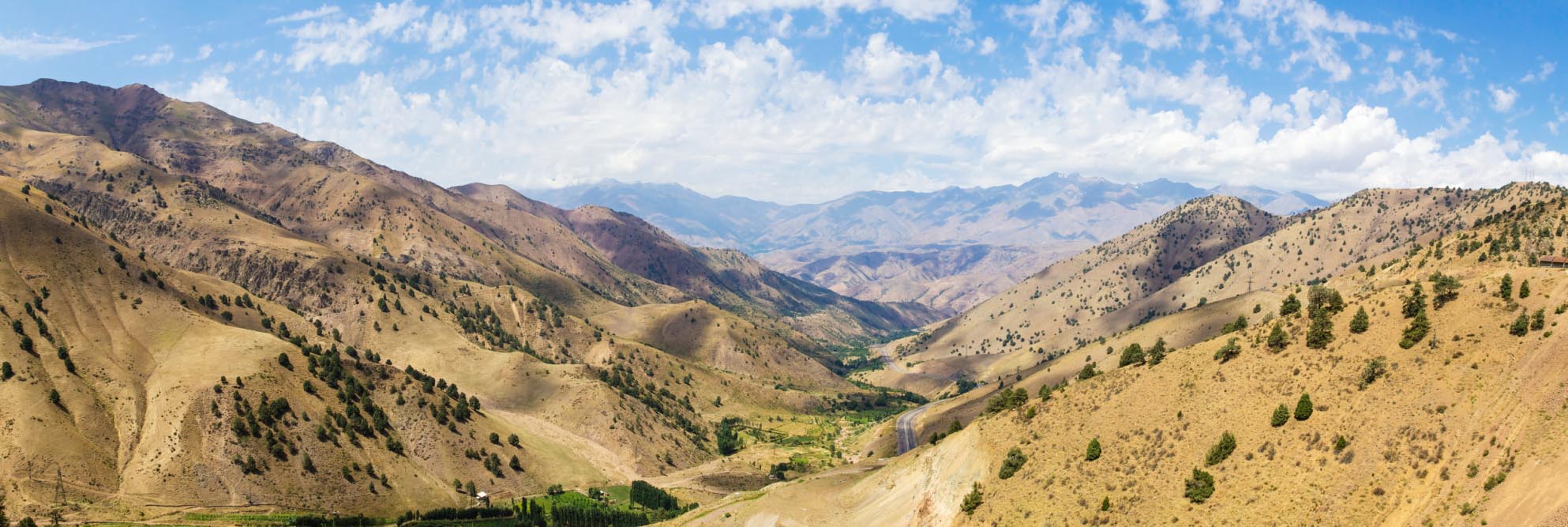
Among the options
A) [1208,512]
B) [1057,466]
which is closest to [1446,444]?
[1208,512]

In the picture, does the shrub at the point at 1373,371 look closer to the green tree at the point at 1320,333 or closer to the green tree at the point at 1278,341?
the green tree at the point at 1320,333

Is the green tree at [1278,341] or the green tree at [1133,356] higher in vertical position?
the green tree at [1278,341]

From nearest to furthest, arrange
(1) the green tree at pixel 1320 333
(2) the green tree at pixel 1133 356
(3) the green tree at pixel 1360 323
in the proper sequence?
(3) the green tree at pixel 1360 323 → (1) the green tree at pixel 1320 333 → (2) the green tree at pixel 1133 356

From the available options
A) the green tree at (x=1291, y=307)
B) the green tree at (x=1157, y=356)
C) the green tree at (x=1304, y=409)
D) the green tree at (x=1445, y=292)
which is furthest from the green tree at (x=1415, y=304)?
the green tree at (x=1157, y=356)

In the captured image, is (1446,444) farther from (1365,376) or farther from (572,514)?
(572,514)

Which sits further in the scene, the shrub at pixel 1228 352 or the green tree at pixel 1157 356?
the green tree at pixel 1157 356

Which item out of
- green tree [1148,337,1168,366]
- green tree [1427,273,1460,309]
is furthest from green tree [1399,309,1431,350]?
green tree [1148,337,1168,366]
